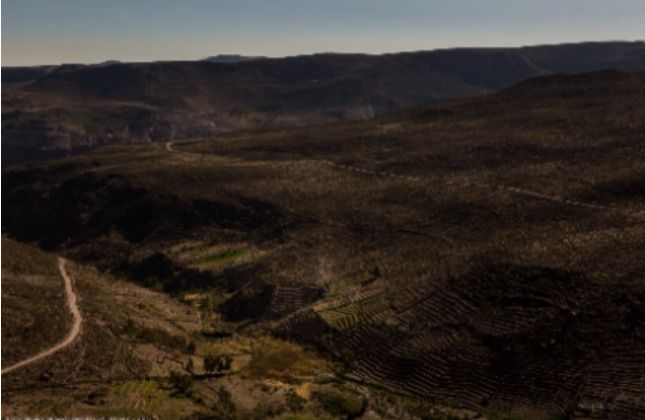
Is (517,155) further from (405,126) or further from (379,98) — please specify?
(379,98)

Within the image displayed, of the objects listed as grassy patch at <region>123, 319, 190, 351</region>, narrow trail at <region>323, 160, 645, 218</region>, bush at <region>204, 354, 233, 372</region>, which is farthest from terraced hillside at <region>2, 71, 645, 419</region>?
bush at <region>204, 354, 233, 372</region>

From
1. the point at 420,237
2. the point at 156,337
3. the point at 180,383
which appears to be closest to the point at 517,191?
the point at 420,237

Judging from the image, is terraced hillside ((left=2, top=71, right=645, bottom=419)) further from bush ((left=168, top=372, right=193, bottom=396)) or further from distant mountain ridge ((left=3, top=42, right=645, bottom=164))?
distant mountain ridge ((left=3, top=42, right=645, bottom=164))

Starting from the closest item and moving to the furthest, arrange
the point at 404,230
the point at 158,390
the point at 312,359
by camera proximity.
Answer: the point at 158,390 < the point at 312,359 < the point at 404,230

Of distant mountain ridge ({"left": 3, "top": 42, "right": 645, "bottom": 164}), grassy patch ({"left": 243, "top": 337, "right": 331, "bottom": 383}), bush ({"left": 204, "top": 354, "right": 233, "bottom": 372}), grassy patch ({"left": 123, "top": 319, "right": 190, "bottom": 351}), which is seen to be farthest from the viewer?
distant mountain ridge ({"left": 3, "top": 42, "right": 645, "bottom": 164})

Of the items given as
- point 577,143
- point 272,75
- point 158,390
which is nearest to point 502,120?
point 577,143

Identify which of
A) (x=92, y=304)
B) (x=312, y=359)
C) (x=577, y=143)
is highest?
(x=577, y=143)

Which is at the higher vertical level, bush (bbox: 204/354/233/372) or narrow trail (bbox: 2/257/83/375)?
narrow trail (bbox: 2/257/83/375)
